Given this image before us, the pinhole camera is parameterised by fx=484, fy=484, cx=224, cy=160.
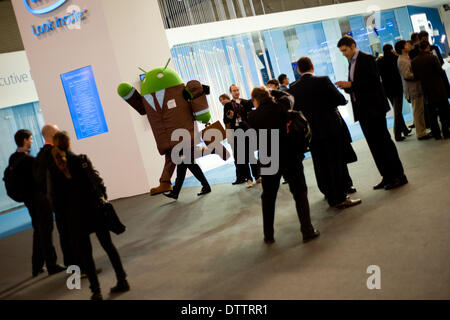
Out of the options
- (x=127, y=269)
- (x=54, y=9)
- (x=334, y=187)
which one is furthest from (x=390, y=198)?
(x=54, y=9)

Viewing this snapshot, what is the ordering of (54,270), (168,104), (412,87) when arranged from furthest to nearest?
(412,87) < (168,104) < (54,270)

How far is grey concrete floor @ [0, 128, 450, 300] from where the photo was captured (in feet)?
10.6

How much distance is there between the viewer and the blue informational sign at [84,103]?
33.2ft

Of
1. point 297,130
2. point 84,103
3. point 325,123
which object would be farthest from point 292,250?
point 84,103

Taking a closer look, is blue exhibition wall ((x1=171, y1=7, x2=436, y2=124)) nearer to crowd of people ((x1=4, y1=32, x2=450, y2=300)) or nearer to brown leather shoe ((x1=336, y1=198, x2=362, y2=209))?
crowd of people ((x1=4, y1=32, x2=450, y2=300))

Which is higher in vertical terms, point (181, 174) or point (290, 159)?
point (290, 159)

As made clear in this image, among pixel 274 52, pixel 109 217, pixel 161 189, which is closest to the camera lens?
pixel 109 217

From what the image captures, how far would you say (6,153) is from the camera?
1391 cm

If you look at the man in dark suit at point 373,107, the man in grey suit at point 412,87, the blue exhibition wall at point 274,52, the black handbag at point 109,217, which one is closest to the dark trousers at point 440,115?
the man in grey suit at point 412,87

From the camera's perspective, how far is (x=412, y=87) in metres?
7.84

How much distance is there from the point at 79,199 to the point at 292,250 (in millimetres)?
1874

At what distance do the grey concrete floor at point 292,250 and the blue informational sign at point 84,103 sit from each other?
358 cm

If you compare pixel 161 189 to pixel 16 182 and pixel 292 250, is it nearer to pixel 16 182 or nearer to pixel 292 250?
pixel 16 182
